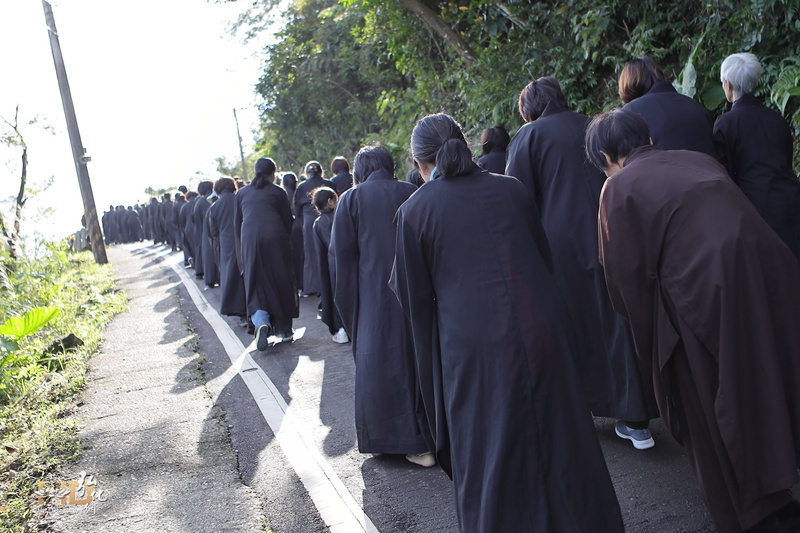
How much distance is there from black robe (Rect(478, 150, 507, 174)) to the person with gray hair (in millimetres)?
1923

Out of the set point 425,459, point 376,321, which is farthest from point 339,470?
point 376,321

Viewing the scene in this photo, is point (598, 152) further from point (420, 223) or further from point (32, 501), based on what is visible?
point (32, 501)

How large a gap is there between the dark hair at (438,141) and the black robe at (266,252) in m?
5.08

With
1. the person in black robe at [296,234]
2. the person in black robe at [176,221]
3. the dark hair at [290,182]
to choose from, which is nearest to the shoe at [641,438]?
the person in black robe at [296,234]

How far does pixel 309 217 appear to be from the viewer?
11453mm

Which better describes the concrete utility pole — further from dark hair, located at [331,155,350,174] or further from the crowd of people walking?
the crowd of people walking

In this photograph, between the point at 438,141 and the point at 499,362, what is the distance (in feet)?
3.65

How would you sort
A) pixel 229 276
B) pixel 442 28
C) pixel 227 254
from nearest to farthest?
pixel 229 276 → pixel 227 254 → pixel 442 28

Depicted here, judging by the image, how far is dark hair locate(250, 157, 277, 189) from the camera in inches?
337

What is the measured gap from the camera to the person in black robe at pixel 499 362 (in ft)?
10.4

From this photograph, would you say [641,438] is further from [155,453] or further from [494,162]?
[155,453]

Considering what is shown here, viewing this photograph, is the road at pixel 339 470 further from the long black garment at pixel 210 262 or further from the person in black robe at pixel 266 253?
the long black garment at pixel 210 262

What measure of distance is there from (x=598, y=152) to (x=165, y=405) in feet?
14.9

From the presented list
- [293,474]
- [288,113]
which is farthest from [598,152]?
[288,113]
